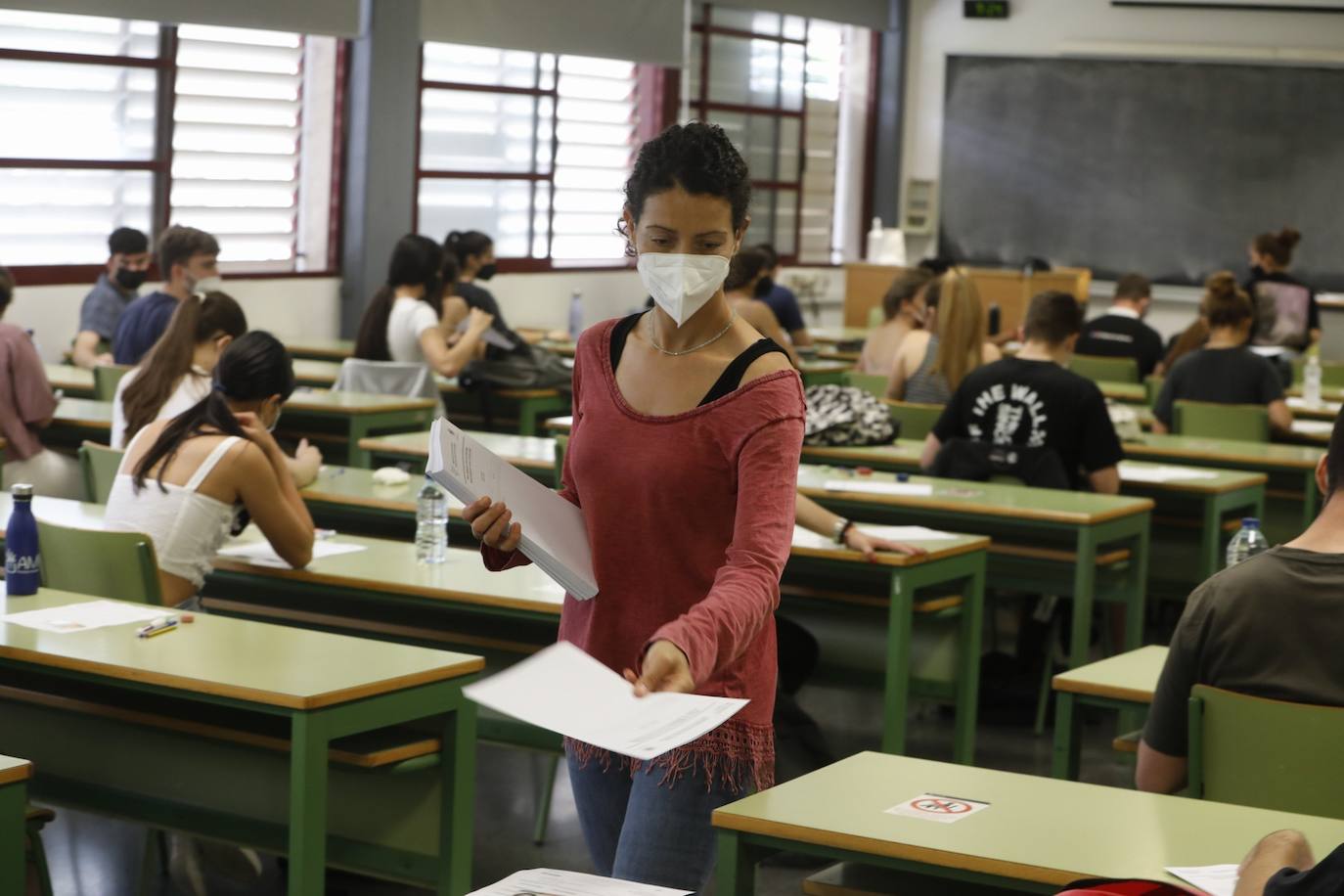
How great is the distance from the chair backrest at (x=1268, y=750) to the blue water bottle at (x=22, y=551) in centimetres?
226

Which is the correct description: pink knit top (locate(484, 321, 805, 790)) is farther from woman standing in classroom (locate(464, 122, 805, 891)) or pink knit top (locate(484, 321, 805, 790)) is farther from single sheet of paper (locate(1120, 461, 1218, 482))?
single sheet of paper (locate(1120, 461, 1218, 482))

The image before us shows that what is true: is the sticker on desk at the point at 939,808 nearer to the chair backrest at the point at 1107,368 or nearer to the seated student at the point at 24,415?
the seated student at the point at 24,415

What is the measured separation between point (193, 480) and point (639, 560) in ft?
Answer: 7.08

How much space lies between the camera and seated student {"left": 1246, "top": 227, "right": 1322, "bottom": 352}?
10.4 m

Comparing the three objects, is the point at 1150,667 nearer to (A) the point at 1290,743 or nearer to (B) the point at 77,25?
(A) the point at 1290,743

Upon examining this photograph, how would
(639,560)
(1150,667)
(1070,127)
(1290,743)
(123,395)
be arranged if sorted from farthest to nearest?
(1070,127) → (123,395) → (1150,667) → (1290,743) → (639,560)

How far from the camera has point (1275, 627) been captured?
271 centimetres

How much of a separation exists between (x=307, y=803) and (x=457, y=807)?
16.8 inches

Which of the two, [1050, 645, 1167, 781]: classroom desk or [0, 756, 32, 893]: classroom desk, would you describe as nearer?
[0, 756, 32, 893]: classroom desk

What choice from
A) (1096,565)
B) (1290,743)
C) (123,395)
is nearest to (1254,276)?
(1096,565)

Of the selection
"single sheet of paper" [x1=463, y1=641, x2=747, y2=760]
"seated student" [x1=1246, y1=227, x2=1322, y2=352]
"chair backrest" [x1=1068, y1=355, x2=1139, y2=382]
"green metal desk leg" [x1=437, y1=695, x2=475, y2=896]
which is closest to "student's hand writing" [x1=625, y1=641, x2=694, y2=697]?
"single sheet of paper" [x1=463, y1=641, x2=747, y2=760]

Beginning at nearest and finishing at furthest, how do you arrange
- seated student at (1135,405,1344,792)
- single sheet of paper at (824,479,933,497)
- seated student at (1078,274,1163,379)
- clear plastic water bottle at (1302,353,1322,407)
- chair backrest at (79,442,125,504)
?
seated student at (1135,405,1344,792) < chair backrest at (79,442,125,504) < single sheet of paper at (824,479,933,497) < clear plastic water bottle at (1302,353,1322,407) < seated student at (1078,274,1163,379)

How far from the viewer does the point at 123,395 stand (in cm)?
481

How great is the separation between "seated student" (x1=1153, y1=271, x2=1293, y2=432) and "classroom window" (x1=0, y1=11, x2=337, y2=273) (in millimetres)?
5304
